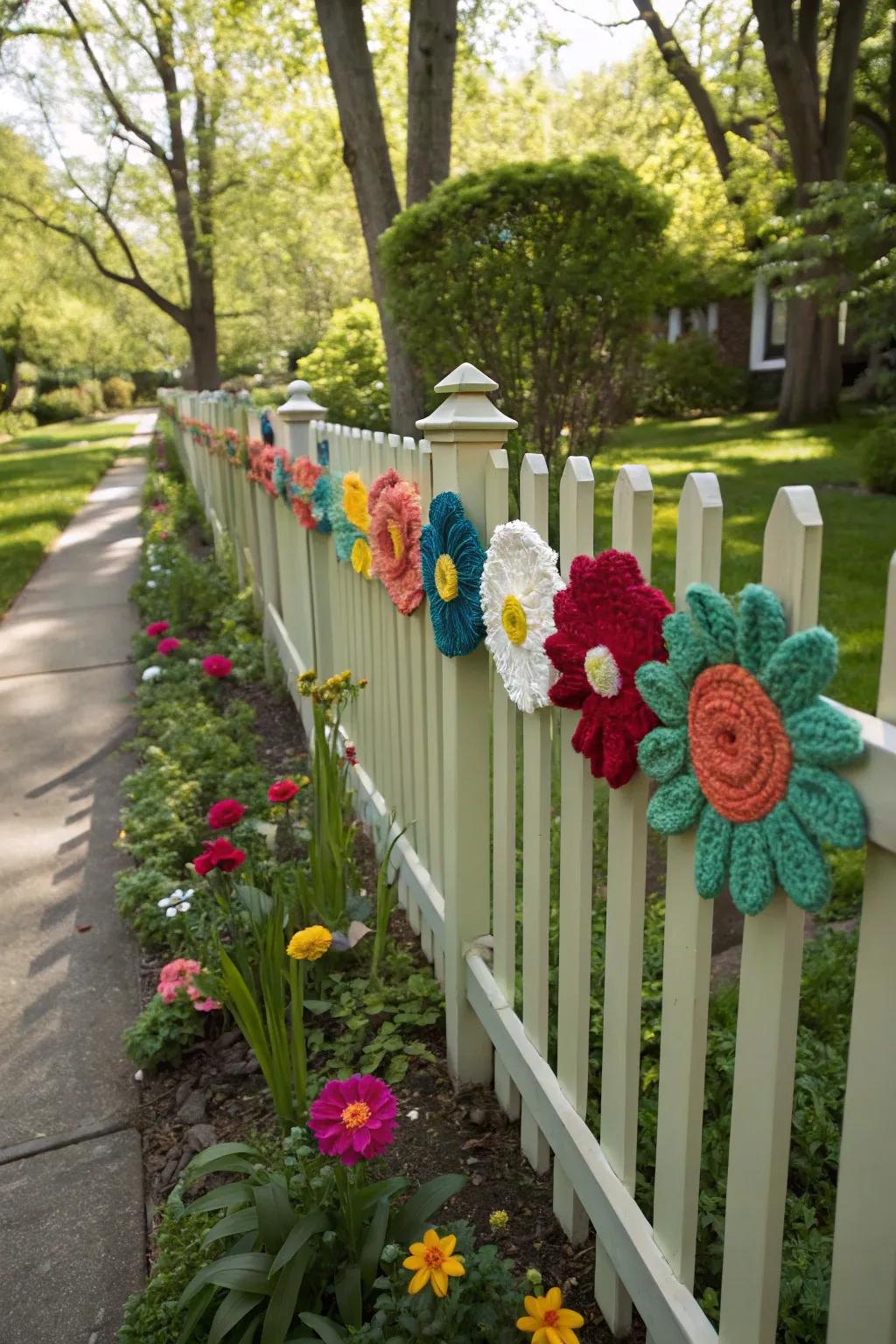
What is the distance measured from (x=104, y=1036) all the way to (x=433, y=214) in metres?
4.81

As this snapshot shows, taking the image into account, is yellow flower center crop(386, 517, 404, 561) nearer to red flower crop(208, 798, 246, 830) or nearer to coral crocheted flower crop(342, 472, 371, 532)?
coral crocheted flower crop(342, 472, 371, 532)

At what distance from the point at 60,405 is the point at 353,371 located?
3843 centimetres

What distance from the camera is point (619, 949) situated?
5.44 ft

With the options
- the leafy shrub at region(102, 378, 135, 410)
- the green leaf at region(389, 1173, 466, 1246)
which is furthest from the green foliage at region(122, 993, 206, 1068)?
the leafy shrub at region(102, 378, 135, 410)

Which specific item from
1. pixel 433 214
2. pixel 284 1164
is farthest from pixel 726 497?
pixel 284 1164

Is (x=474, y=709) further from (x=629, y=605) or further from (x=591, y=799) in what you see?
(x=629, y=605)

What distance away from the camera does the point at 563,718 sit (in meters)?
1.78

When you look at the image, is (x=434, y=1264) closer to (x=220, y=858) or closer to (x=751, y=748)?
(x=751, y=748)

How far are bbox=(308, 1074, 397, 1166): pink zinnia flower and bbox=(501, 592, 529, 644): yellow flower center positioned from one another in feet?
2.63

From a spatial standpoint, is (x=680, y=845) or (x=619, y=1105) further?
(x=619, y=1105)

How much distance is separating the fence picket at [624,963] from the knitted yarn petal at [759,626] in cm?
33

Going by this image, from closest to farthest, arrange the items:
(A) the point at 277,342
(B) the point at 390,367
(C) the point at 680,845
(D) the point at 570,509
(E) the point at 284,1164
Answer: (C) the point at 680,845 → (D) the point at 570,509 → (E) the point at 284,1164 → (B) the point at 390,367 → (A) the point at 277,342

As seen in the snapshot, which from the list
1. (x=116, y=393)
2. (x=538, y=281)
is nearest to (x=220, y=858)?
(x=538, y=281)

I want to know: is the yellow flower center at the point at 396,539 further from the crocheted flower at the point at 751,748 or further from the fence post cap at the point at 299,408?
the fence post cap at the point at 299,408
